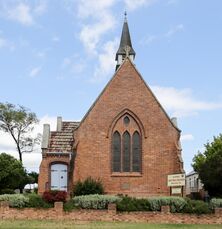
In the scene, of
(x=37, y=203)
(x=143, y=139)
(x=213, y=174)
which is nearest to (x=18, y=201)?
(x=37, y=203)

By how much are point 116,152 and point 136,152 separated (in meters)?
1.56

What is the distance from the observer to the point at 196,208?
97.3 feet

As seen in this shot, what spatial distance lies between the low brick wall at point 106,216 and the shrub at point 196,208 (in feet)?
0.96

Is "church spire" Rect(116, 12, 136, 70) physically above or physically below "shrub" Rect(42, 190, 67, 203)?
above

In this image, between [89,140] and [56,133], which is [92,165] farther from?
[56,133]

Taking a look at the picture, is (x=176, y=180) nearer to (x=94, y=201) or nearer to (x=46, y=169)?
(x=94, y=201)

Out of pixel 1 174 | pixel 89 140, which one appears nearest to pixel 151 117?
pixel 89 140

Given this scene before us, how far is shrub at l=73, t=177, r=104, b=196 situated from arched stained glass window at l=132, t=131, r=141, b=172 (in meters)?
3.31

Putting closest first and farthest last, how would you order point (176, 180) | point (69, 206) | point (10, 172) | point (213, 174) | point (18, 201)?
point (18, 201), point (69, 206), point (176, 180), point (213, 174), point (10, 172)

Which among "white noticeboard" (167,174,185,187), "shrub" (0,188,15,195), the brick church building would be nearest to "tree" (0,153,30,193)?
"shrub" (0,188,15,195)

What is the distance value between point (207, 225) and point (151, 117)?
1193 cm

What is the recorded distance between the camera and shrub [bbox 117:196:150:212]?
29469 mm

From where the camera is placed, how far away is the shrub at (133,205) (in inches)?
1160

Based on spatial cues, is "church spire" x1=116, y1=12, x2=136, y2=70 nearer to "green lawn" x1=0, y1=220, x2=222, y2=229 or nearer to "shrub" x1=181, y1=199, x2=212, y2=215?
"shrub" x1=181, y1=199, x2=212, y2=215
